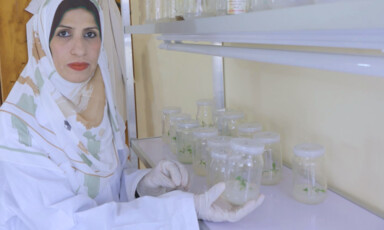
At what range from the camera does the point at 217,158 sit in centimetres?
111

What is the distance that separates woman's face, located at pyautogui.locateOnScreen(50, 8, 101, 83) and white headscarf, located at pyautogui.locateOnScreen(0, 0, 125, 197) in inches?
1.0

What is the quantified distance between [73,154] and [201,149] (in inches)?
16.4

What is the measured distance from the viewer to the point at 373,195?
1.03 metres

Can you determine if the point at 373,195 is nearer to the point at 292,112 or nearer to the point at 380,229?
the point at 380,229

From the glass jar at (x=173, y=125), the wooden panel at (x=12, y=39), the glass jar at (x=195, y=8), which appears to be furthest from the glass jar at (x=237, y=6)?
the wooden panel at (x=12, y=39)

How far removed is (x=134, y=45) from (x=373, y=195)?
2459 mm

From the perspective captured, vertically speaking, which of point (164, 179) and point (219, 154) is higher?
point (219, 154)

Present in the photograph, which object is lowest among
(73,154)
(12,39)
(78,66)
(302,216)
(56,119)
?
(302,216)

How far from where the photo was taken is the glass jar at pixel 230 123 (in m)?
1.46

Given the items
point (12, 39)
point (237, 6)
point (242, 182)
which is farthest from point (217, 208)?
point (12, 39)

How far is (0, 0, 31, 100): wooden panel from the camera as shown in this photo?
3.15 m

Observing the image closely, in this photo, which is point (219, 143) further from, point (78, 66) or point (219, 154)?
point (78, 66)

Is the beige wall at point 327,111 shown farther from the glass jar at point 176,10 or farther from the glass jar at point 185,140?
the glass jar at point 176,10

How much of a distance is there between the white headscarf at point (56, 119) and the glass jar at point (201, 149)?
0.31 metres
